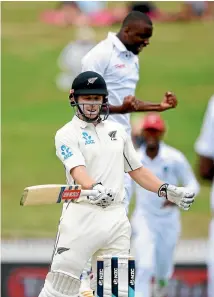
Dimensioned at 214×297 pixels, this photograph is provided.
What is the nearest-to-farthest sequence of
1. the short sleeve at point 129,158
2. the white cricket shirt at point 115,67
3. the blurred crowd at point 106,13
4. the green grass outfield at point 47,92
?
1. the short sleeve at point 129,158
2. the white cricket shirt at point 115,67
3. the green grass outfield at point 47,92
4. the blurred crowd at point 106,13

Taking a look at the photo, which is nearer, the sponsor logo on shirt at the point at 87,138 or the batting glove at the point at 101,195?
the batting glove at the point at 101,195

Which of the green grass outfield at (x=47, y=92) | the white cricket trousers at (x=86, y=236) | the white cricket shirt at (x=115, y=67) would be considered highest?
the green grass outfield at (x=47, y=92)

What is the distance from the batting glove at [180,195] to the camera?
294 inches

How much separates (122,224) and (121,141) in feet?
1.59

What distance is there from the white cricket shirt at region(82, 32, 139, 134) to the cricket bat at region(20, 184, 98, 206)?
144 centimetres

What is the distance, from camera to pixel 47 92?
2344cm

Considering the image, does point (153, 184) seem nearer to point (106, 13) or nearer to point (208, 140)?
point (208, 140)

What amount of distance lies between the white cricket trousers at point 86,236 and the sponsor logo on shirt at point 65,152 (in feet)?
0.91

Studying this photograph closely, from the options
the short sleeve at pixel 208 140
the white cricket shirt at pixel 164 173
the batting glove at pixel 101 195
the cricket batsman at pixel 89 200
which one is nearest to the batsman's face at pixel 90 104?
the cricket batsman at pixel 89 200

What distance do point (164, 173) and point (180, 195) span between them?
132 inches

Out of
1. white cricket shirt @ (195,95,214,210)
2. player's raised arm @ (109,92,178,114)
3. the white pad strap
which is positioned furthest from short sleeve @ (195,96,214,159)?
the white pad strap

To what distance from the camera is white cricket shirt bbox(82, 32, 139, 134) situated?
28.0 ft

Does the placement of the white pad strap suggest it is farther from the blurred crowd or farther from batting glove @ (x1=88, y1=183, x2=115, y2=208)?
the blurred crowd

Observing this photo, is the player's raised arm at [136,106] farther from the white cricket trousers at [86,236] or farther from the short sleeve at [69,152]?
the white cricket trousers at [86,236]
